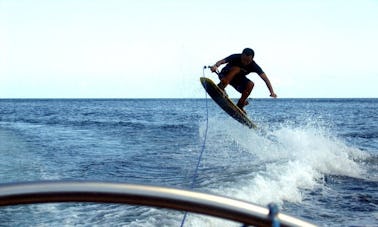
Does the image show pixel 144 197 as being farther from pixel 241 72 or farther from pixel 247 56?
pixel 241 72

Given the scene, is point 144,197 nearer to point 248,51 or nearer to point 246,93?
point 248,51

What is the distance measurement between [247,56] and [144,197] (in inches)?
398

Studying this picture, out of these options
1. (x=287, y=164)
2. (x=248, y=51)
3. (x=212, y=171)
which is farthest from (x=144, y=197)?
(x=287, y=164)

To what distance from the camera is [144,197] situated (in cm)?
149

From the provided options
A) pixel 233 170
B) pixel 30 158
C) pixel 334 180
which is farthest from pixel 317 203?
pixel 30 158

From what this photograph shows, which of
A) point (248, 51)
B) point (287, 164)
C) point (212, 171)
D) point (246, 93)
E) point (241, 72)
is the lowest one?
point (212, 171)

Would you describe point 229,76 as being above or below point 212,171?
above

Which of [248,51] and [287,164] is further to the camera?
[287,164]

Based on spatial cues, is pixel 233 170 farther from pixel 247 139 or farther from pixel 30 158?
pixel 30 158

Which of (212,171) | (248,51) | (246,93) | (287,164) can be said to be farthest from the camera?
(287,164)

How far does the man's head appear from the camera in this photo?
36.9ft

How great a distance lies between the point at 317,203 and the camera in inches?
409

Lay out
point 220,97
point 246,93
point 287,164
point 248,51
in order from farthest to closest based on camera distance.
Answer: point 287,164 → point 220,97 → point 246,93 → point 248,51

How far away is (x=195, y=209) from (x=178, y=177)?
12345mm
